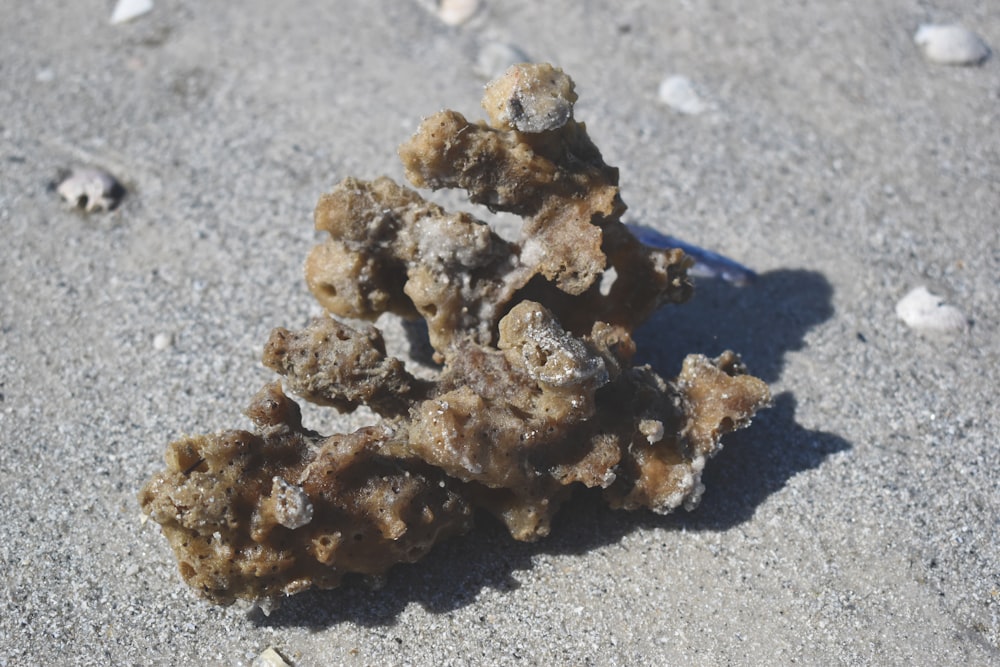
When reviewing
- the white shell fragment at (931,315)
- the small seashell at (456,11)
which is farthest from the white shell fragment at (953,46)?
the small seashell at (456,11)

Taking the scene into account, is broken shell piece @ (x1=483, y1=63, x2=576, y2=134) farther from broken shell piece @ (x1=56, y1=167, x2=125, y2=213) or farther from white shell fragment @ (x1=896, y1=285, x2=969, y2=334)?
broken shell piece @ (x1=56, y1=167, x2=125, y2=213)

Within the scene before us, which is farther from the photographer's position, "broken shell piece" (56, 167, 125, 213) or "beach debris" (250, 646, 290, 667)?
"broken shell piece" (56, 167, 125, 213)

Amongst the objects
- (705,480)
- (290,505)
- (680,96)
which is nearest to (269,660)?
(290,505)

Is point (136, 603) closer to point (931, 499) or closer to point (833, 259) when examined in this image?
point (931, 499)

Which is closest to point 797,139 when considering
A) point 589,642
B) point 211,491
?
point 589,642

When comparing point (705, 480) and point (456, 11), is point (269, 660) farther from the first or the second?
point (456, 11)

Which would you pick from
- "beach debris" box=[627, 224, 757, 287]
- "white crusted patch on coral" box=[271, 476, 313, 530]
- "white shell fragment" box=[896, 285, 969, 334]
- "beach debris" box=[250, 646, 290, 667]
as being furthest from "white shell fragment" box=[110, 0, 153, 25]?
"white shell fragment" box=[896, 285, 969, 334]
